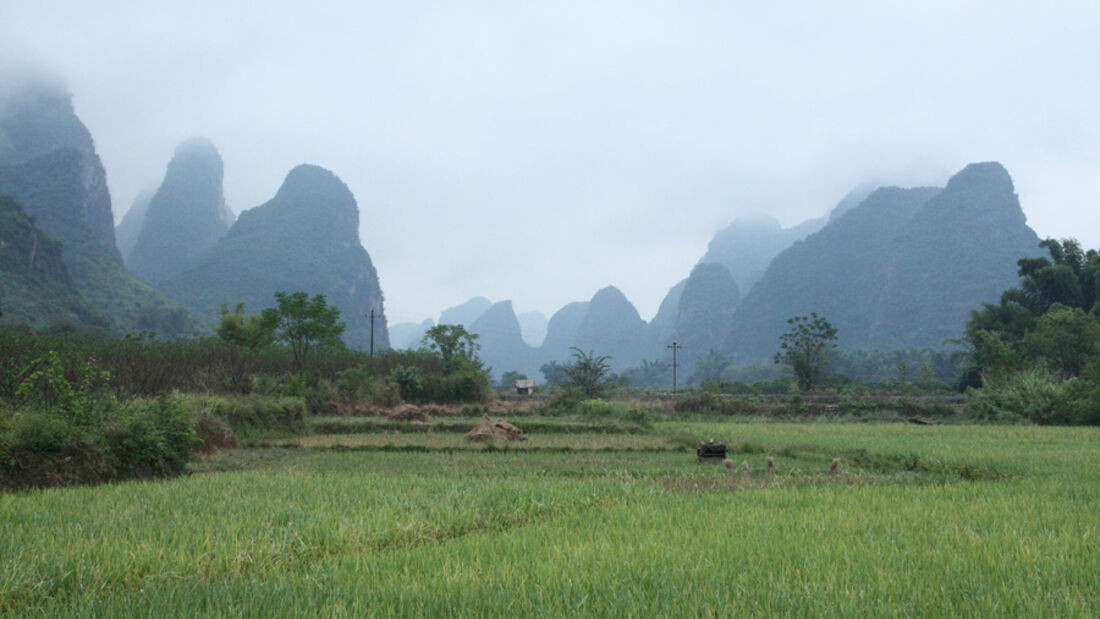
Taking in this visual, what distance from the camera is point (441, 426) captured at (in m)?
17.8

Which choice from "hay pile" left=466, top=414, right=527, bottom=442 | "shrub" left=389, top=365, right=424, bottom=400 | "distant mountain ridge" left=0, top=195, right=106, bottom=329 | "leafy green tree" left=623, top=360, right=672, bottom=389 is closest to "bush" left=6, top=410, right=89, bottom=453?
"hay pile" left=466, top=414, right=527, bottom=442

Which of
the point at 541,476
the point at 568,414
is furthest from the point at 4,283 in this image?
the point at 541,476

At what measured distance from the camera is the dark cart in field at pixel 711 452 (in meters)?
11.6

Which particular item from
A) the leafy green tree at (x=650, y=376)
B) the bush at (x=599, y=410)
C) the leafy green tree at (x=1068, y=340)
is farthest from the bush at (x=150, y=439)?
the leafy green tree at (x=650, y=376)

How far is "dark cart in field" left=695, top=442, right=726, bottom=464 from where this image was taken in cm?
1157

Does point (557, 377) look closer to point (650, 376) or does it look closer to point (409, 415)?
point (409, 415)

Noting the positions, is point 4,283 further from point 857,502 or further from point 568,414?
point 857,502

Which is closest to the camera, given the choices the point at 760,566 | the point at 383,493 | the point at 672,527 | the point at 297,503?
the point at 760,566

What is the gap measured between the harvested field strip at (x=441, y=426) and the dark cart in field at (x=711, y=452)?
6.66 metres

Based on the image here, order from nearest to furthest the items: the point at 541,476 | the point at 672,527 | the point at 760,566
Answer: the point at 760,566, the point at 672,527, the point at 541,476

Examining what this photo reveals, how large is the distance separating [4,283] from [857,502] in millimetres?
56822

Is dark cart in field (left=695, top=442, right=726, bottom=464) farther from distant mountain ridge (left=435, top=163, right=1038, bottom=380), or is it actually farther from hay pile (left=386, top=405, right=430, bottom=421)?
distant mountain ridge (left=435, top=163, right=1038, bottom=380)

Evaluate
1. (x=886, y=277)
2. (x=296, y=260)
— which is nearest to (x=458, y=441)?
(x=296, y=260)

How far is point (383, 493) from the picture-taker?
6.48 meters
